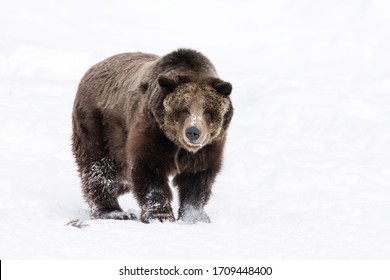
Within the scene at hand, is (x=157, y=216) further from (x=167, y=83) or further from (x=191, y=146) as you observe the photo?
(x=167, y=83)

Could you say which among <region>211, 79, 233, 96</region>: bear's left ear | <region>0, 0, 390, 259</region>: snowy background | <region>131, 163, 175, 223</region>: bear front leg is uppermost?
<region>211, 79, 233, 96</region>: bear's left ear

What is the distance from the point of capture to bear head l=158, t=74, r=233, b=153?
747 centimetres

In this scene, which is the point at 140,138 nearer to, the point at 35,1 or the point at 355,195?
the point at 355,195

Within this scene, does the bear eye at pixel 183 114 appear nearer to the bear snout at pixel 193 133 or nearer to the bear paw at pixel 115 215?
the bear snout at pixel 193 133

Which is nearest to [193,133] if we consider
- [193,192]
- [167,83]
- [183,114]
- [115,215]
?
[183,114]

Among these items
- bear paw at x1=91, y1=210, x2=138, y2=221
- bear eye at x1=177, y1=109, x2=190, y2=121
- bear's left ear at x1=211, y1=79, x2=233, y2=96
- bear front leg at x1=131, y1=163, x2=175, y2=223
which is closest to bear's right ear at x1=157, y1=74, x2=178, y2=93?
bear eye at x1=177, y1=109, x2=190, y2=121

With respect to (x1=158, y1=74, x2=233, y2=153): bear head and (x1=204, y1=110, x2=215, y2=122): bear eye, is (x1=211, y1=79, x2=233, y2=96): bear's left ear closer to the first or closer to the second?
(x1=158, y1=74, x2=233, y2=153): bear head

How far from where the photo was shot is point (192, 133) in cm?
721

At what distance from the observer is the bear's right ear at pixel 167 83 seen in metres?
7.49

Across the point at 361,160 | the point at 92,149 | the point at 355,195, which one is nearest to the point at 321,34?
the point at 361,160

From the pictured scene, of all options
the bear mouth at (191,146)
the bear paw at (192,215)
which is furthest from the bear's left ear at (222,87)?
the bear paw at (192,215)

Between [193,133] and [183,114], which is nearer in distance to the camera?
[193,133]

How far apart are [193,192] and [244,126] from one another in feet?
18.9

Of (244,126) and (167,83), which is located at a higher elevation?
(167,83)
